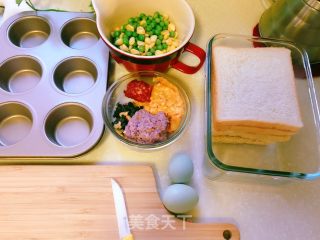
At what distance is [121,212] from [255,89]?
1.54 feet

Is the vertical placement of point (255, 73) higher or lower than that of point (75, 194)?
higher

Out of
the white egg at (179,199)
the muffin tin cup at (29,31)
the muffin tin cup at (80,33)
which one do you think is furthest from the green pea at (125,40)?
the white egg at (179,199)

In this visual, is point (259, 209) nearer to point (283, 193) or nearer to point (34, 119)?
point (283, 193)

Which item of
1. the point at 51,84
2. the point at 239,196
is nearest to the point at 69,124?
the point at 51,84

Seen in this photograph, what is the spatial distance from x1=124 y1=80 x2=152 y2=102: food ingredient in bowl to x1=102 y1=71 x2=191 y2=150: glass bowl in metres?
0.02

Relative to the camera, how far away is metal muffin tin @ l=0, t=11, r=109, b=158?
82cm

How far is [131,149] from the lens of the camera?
2.76 ft

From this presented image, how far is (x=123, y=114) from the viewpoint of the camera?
2.79 feet

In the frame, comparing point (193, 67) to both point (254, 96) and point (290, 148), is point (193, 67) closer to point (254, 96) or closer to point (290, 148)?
point (254, 96)

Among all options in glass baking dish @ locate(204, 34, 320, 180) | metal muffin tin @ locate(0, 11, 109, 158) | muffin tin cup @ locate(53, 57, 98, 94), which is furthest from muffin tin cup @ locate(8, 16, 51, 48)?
glass baking dish @ locate(204, 34, 320, 180)

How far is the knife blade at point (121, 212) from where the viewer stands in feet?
2.27

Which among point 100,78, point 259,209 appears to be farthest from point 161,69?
point 259,209

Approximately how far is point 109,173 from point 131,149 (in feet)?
0.34

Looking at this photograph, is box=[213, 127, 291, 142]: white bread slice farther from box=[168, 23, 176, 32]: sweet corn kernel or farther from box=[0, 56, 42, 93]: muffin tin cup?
box=[0, 56, 42, 93]: muffin tin cup
